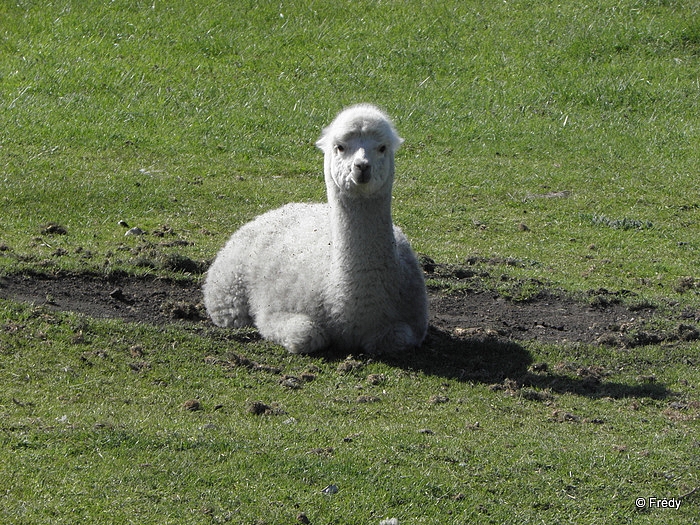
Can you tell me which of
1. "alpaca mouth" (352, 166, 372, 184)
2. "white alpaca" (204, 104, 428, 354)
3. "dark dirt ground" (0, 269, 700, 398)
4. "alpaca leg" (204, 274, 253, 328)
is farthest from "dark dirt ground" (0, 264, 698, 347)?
"alpaca mouth" (352, 166, 372, 184)

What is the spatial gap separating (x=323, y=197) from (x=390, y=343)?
19.0 ft

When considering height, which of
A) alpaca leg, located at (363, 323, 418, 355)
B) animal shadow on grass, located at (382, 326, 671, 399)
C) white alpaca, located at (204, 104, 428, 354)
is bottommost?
animal shadow on grass, located at (382, 326, 671, 399)

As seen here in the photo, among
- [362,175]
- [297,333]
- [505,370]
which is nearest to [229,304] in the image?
[297,333]

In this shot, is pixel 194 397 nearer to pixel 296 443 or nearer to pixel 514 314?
pixel 296 443

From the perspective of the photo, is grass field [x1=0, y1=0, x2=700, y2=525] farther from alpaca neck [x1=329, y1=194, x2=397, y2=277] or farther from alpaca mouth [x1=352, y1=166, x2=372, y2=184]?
alpaca mouth [x1=352, y1=166, x2=372, y2=184]

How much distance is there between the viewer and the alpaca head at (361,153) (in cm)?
802

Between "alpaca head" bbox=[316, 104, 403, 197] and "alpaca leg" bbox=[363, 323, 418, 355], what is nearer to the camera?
"alpaca head" bbox=[316, 104, 403, 197]

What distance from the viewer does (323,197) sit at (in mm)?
13914

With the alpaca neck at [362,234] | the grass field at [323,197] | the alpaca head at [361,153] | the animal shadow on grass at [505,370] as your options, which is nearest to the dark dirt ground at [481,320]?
the animal shadow on grass at [505,370]

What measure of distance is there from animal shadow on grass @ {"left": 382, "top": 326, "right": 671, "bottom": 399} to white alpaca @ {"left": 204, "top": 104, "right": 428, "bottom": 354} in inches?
8.0

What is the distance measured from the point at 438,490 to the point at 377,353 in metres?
2.50

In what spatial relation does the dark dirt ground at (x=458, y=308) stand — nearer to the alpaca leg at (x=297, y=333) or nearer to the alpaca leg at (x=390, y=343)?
→ the alpaca leg at (x=390, y=343)

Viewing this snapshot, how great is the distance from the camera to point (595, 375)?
816 cm

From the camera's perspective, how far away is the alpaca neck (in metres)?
8.33
